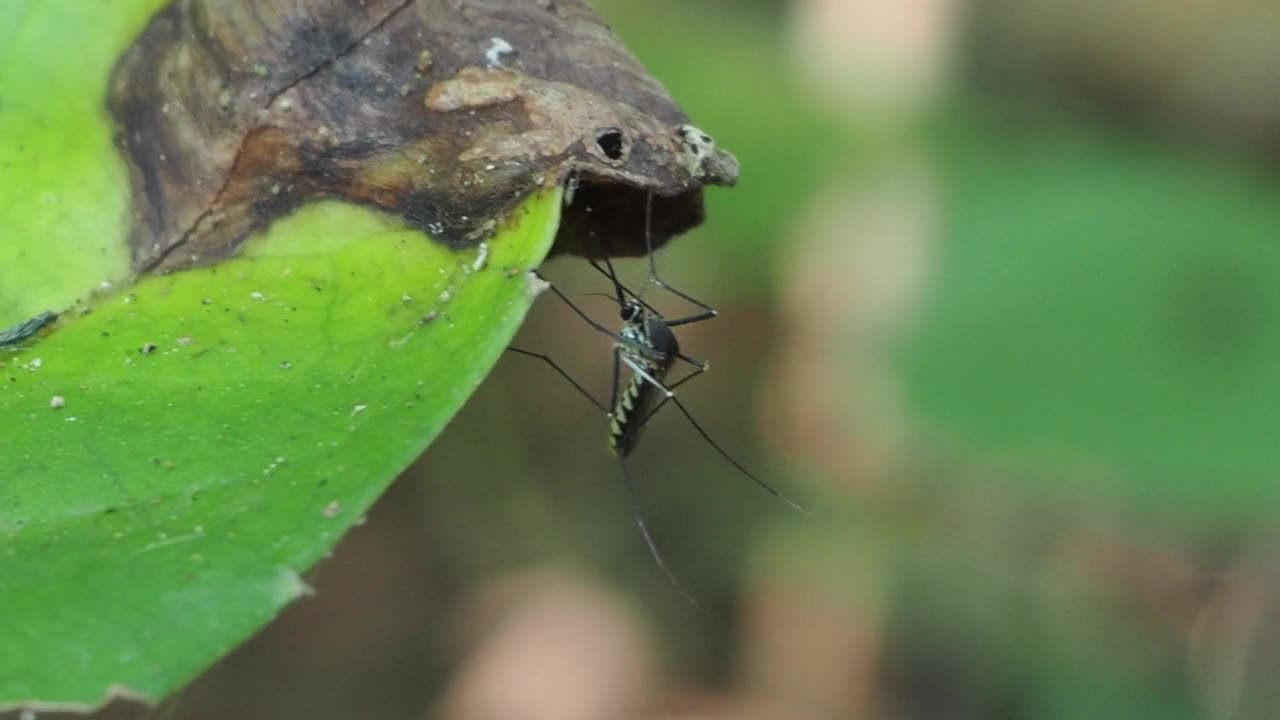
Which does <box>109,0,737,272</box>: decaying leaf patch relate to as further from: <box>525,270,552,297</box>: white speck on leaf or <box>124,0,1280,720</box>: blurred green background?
<box>124,0,1280,720</box>: blurred green background

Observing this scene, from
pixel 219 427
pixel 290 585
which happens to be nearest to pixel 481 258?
pixel 219 427

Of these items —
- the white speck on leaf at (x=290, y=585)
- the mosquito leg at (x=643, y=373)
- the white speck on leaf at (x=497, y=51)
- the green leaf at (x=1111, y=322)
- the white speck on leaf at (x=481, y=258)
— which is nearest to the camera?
the white speck on leaf at (x=290, y=585)

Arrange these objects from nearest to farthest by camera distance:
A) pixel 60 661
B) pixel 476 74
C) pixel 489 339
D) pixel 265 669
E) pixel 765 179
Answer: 1. pixel 60 661
2. pixel 489 339
3. pixel 476 74
4. pixel 265 669
5. pixel 765 179

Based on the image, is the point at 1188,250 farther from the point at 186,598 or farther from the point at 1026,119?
the point at 186,598

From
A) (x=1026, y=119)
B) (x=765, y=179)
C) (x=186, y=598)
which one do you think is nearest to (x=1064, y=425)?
(x=765, y=179)

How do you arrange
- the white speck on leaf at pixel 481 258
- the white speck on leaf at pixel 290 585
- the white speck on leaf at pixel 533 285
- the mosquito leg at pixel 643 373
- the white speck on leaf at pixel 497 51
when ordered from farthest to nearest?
the mosquito leg at pixel 643 373, the white speck on leaf at pixel 497 51, the white speck on leaf at pixel 481 258, the white speck on leaf at pixel 533 285, the white speck on leaf at pixel 290 585

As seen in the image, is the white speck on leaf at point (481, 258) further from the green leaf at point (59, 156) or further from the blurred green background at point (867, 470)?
the blurred green background at point (867, 470)

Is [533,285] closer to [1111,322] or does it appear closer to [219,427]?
[219,427]

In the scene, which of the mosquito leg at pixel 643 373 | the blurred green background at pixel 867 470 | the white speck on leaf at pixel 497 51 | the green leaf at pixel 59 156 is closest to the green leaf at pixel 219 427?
the green leaf at pixel 59 156
